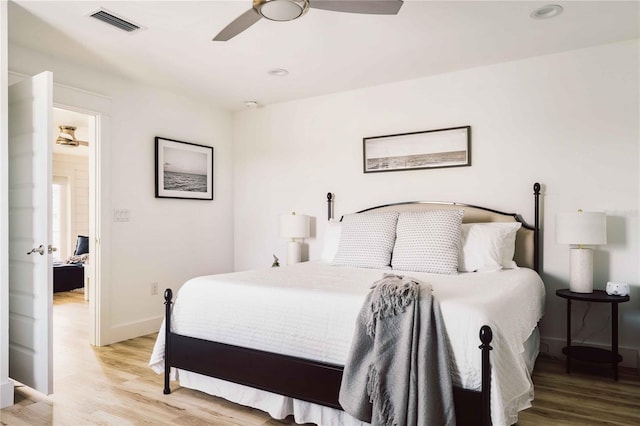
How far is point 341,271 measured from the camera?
3.26 metres

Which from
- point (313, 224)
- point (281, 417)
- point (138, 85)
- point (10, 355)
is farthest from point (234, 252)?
point (281, 417)

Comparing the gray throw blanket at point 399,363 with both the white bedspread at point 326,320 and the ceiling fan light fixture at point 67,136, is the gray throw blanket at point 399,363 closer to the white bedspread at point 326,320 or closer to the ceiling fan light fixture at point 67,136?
the white bedspread at point 326,320

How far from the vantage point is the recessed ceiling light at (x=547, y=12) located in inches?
107

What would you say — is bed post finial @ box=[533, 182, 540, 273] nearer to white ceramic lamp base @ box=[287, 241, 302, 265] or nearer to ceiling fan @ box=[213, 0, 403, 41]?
ceiling fan @ box=[213, 0, 403, 41]

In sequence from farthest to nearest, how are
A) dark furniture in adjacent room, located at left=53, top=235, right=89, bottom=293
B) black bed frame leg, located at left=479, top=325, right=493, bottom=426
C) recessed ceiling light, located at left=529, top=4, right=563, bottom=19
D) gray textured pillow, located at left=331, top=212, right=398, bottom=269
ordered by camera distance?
dark furniture in adjacent room, located at left=53, top=235, right=89, bottom=293 < gray textured pillow, located at left=331, top=212, right=398, bottom=269 < recessed ceiling light, located at left=529, top=4, right=563, bottom=19 < black bed frame leg, located at left=479, top=325, right=493, bottom=426

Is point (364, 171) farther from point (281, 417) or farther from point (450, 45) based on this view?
point (281, 417)

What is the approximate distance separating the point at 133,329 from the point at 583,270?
12.6 feet

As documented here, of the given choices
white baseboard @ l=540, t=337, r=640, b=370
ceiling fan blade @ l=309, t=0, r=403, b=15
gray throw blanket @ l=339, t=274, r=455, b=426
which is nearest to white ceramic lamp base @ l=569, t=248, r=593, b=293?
white baseboard @ l=540, t=337, r=640, b=370

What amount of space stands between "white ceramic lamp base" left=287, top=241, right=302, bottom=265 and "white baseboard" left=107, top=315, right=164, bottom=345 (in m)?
1.42

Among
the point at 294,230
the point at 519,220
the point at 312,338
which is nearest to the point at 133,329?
the point at 294,230

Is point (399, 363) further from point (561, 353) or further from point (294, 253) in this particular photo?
point (294, 253)

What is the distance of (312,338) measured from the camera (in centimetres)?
225

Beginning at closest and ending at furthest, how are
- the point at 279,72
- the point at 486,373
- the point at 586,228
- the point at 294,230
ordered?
1. the point at 486,373
2. the point at 586,228
3. the point at 279,72
4. the point at 294,230

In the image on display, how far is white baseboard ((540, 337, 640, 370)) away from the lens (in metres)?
3.24
